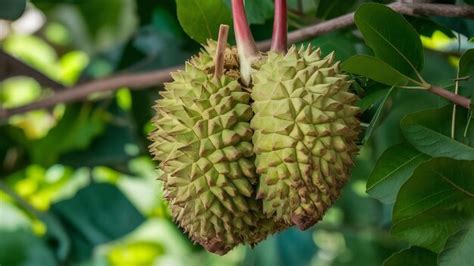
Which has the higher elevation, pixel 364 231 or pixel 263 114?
pixel 263 114

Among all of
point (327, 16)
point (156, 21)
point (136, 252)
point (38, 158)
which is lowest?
point (136, 252)

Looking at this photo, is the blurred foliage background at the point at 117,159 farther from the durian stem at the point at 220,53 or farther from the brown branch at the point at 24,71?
the durian stem at the point at 220,53

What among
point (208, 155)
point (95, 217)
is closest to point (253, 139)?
point (208, 155)

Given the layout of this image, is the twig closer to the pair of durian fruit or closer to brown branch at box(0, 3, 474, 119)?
brown branch at box(0, 3, 474, 119)

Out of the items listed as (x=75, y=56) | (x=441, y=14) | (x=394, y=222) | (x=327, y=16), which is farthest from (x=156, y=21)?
(x=75, y=56)

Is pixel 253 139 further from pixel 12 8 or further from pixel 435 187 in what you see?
pixel 12 8

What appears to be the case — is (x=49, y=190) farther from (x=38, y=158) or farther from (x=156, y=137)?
(x=156, y=137)

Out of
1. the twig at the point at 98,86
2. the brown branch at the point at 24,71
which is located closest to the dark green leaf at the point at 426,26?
the twig at the point at 98,86
